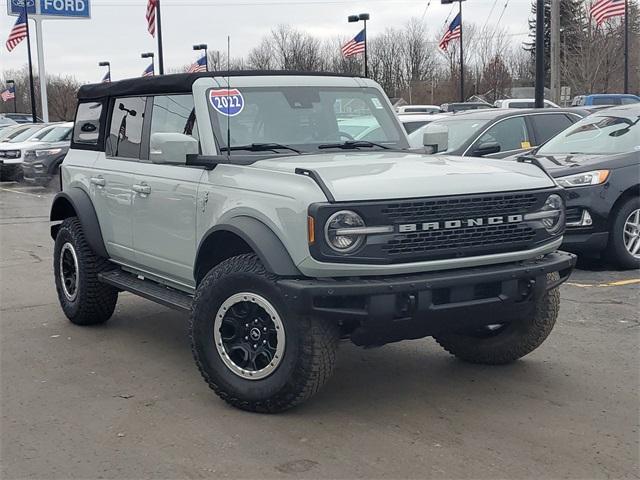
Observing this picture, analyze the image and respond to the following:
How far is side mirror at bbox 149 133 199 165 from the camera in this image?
4.95 metres

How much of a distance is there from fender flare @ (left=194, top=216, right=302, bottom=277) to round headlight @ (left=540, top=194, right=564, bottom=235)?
152 cm

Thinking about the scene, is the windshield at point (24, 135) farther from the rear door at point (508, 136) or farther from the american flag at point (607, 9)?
the american flag at point (607, 9)

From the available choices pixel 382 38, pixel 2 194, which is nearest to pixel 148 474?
pixel 2 194

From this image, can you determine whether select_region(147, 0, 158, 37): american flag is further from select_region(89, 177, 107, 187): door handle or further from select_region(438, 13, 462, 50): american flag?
select_region(89, 177, 107, 187): door handle

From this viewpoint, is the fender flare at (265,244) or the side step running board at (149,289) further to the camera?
the side step running board at (149,289)

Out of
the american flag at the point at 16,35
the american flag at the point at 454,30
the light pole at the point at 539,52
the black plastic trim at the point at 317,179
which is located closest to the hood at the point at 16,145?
the american flag at the point at 16,35

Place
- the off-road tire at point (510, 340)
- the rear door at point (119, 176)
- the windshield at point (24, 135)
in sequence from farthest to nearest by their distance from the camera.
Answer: the windshield at point (24, 135), the rear door at point (119, 176), the off-road tire at point (510, 340)

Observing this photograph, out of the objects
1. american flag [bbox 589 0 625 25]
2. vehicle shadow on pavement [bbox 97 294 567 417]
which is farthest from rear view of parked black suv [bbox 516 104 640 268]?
american flag [bbox 589 0 625 25]

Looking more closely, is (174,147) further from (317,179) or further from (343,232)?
(343,232)

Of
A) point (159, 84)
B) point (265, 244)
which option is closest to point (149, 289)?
point (159, 84)

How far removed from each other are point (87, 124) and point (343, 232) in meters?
3.62

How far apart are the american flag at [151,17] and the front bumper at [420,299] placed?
68.8ft

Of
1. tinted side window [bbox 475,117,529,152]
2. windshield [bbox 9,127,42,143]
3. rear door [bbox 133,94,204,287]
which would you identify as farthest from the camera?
windshield [bbox 9,127,42,143]

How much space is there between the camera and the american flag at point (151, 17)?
77.4 ft
